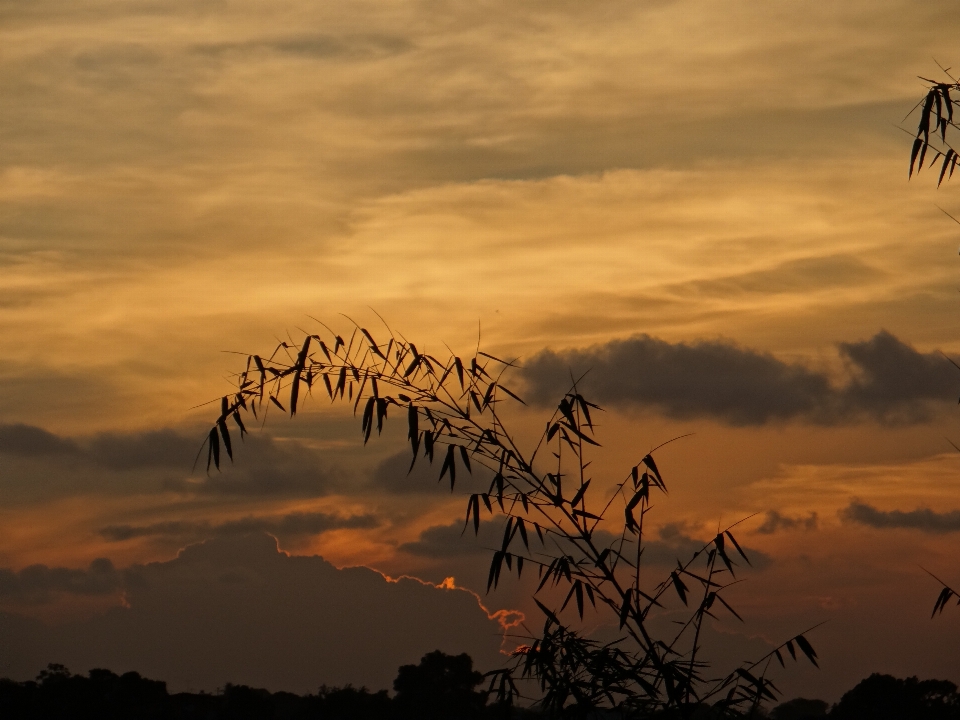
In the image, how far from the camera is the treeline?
76.7m

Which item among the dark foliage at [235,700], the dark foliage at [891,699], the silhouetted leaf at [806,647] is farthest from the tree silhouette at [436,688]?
the silhouetted leaf at [806,647]

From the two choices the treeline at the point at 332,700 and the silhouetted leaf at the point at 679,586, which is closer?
the silhouetted leaf at the point at 679,586

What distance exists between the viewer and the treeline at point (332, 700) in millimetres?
76688

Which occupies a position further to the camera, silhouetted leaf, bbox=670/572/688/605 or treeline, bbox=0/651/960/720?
treeline, bbox=0/651/960/720

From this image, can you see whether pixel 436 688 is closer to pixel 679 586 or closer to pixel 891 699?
pixel 891 699

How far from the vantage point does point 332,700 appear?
91625mm

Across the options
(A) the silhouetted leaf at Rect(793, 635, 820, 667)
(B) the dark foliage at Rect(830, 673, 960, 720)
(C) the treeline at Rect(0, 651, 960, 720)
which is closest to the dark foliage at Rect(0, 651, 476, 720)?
(C) the treeline at Rect(0, 651, 960, 720)

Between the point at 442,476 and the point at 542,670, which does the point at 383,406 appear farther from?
the point at 542,670

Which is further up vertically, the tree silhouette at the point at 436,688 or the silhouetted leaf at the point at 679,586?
the silhouetted leaf at the point at 679,586

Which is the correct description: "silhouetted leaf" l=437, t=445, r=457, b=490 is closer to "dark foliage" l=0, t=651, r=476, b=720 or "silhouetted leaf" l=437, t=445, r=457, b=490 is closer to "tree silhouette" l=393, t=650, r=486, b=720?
"dark foliage" l=0, t=651, r=476, b=720

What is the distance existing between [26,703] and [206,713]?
14.5 metres

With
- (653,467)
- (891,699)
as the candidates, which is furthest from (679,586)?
(891,699)

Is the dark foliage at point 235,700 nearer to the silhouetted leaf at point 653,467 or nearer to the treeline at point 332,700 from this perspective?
the treeline at point 332,700

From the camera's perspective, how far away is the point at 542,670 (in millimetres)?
10445
